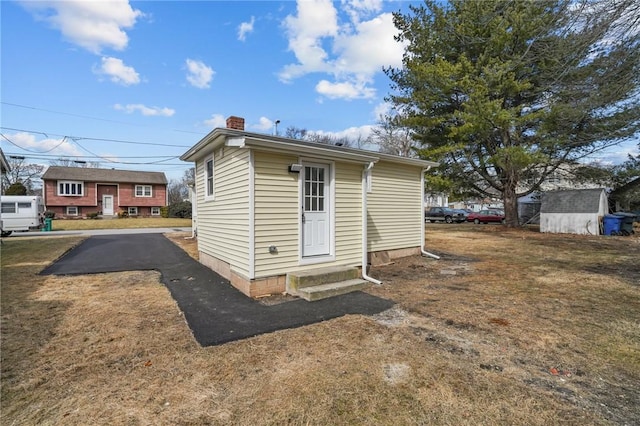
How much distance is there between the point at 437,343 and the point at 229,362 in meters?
2.30

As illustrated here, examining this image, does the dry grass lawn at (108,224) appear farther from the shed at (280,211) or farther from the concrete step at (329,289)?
the concrete step at (329,289)

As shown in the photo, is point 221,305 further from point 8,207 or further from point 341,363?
point 8,207

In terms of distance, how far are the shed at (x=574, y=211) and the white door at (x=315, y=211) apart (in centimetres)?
1642

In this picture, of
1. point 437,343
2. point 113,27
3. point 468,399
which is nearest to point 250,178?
point 437,343

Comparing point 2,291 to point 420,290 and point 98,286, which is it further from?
point 420,290

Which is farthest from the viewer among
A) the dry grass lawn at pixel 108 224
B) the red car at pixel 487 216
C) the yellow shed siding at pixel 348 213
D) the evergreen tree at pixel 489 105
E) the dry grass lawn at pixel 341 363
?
the red car at pixel 487 216

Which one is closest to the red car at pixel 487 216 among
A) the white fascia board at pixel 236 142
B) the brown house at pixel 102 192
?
the white fascia board at pixel 236 142

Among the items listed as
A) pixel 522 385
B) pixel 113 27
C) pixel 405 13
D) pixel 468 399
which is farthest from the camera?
pixel 405 13

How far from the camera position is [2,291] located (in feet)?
17.9

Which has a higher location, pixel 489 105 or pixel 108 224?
pixel 489 105

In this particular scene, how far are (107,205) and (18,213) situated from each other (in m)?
15.4

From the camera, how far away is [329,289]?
5.41 meters

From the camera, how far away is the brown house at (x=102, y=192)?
29766 mm

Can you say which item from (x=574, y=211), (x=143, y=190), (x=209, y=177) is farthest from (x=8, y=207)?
(x=574, y=211)
